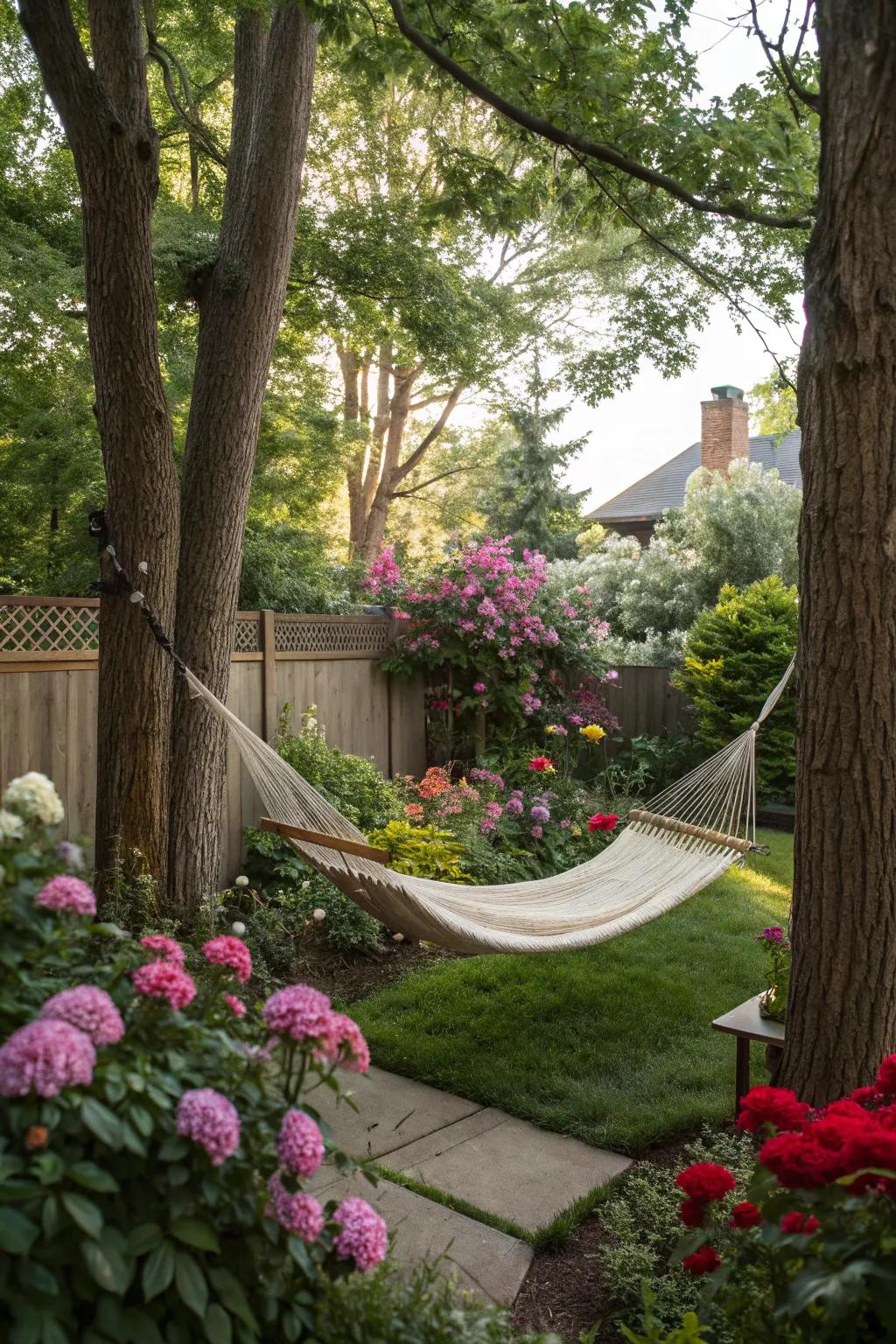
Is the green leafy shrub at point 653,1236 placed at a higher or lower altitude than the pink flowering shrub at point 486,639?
lower

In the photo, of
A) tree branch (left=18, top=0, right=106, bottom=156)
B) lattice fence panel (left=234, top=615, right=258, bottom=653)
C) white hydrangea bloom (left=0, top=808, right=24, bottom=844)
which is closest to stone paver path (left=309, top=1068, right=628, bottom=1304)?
white hydrangea bloom (left=0, top=808, right=24, bottom=844)

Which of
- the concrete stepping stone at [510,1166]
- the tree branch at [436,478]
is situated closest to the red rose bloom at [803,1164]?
the concrete stepping stone at [510,1166]

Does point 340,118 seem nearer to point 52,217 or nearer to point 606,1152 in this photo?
point 52,217

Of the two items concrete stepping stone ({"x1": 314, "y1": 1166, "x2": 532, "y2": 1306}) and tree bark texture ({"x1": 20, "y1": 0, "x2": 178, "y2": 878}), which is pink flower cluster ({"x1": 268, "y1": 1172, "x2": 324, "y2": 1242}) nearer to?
concrete stepping stone ({"x1": 314, "y1": 1166, "x2": 532, "y2": 1306})

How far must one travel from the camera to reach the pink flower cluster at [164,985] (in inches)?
41.2

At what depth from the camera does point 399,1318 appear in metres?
1.13

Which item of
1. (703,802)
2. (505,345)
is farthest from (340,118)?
(703,802)

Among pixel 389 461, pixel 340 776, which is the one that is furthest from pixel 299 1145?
pixel 389 461

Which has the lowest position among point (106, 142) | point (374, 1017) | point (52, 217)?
point (374, 1017)

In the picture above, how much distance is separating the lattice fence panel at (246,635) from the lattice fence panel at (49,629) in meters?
0.73

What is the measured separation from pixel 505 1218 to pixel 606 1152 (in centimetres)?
40

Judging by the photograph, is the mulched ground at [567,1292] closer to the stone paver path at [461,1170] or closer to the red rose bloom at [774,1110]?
the stone paver path at [461,1170]

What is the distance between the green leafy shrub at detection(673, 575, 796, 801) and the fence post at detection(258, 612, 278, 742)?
303cm

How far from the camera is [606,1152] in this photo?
2381mm
